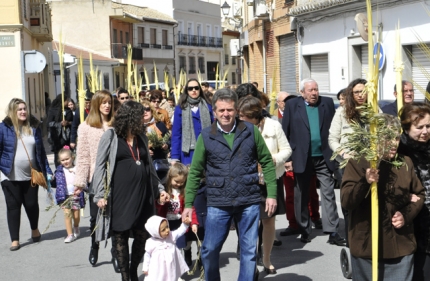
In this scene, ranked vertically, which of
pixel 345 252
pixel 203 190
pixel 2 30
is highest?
pixel 2 30

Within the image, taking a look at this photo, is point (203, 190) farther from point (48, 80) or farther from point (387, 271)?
point (48, 80)

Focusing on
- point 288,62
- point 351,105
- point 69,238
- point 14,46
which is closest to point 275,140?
point 351,105

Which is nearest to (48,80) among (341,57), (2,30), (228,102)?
(2,30)

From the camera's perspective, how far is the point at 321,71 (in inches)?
927

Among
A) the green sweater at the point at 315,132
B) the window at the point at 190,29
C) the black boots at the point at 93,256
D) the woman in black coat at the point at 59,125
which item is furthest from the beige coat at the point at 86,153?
the window at the point at 190,29

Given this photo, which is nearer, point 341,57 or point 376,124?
point 376,124

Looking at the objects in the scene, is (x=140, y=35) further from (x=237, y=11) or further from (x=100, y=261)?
(x=100, y=261)

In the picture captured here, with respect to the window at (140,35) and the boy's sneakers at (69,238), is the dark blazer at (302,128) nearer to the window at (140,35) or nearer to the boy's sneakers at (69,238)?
the boy's sneakers at (69,238)

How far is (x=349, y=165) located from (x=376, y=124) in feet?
1.20

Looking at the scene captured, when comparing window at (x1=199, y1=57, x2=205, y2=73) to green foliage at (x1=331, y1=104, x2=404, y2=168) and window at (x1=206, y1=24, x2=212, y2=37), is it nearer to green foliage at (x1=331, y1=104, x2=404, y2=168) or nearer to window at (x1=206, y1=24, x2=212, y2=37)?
window at (x1=206, y1=24, x2=212, y2=37)

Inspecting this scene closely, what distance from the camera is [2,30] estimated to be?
1091 inches

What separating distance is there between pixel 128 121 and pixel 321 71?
16824mm

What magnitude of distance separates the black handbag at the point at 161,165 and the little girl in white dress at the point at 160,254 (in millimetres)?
1868

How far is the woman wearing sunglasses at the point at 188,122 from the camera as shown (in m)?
9.13
